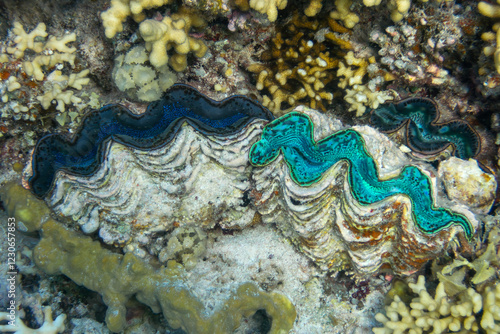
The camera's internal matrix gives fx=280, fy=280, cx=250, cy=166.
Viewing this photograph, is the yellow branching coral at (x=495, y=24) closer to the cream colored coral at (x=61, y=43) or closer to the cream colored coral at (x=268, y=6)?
the cream colored coral at (x=268, y=6)

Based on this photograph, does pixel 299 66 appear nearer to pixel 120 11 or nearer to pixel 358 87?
pixel 358 87

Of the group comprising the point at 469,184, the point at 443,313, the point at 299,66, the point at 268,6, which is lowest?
the point at 443,313

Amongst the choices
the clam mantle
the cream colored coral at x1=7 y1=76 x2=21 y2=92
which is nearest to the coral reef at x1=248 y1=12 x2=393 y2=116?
the clam mantle

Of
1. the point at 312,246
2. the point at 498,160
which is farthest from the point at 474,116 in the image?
the point at 312,246

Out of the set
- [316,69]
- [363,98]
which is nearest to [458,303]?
[363,98]

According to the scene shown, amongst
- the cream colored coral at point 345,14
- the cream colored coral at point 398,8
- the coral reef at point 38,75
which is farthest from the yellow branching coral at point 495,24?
the coral reef at point 38,75

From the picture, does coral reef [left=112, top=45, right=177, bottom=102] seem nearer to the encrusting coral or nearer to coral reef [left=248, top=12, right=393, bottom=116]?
coral reef [left=248, top=12, right=393, bottom=116]
